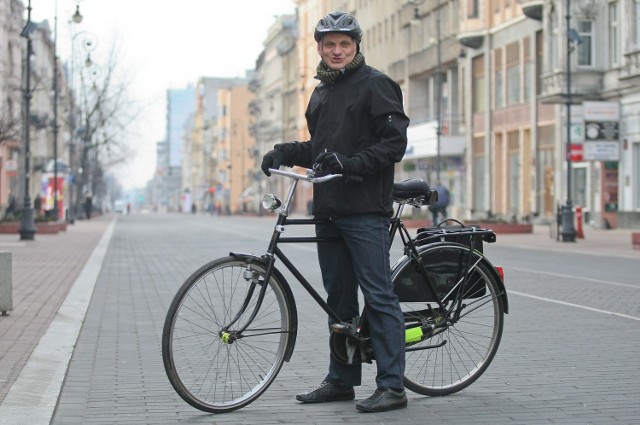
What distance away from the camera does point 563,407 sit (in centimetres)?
650

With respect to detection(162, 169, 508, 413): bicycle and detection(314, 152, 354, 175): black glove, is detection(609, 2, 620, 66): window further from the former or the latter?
detection(314, 152, 354, 175): black glove

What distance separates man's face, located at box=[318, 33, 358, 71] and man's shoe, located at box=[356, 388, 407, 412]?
1.72m

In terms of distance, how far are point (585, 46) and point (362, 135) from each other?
40.6m

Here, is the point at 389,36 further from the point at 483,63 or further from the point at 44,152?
the point at 44,152

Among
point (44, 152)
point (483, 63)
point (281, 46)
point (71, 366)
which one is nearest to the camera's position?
point (71, 366)

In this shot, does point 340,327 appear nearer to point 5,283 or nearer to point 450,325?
point 450,325

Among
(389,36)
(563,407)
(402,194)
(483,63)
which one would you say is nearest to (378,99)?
(402,194)

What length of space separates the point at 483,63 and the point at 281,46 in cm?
6493

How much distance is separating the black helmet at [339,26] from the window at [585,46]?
4037cm

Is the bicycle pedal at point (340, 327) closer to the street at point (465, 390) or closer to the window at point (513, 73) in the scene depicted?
the street at point (465, 390)

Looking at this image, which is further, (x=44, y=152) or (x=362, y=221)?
(x=44, y=152)

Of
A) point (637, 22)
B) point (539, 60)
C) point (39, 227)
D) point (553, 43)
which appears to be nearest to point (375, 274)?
point (39, 227)

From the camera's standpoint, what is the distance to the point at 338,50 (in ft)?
20.6

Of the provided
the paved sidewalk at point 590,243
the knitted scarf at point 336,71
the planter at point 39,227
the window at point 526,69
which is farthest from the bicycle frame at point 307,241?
the window at point 526,69
